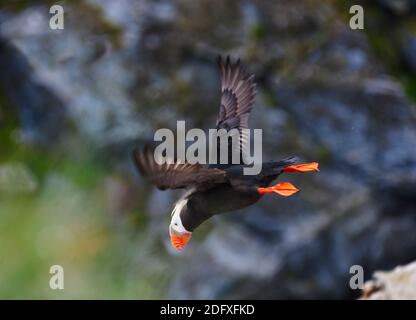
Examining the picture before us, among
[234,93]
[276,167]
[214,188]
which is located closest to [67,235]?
[234,93]

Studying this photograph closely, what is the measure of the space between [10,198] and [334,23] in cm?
308

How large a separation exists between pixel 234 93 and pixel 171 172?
107cm

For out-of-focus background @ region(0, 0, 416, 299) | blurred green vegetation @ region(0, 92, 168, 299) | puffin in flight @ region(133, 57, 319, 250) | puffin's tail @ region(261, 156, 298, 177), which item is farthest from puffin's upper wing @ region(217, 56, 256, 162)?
blurred green vegetation @ region(0, 92, 168, 299)

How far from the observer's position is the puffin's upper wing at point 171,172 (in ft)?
8.57

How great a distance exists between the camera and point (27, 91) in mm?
6633

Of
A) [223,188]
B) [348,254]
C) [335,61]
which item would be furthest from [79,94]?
[223,188]

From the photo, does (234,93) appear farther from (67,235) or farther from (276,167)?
(67,235)

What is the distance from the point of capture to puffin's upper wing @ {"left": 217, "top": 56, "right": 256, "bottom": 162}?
12.0 ft

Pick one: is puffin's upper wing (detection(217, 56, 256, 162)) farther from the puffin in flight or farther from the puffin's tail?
the puffin's tail

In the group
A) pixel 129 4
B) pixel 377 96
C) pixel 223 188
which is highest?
pixel 129 4

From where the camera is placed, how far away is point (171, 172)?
2.73m

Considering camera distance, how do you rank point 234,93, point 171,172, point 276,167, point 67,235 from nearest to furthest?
point 171,172 < point 276,167 < point 234,93 < point 67,235

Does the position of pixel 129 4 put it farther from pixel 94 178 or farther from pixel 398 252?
pixel 398 252

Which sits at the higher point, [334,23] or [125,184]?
[334,23]
